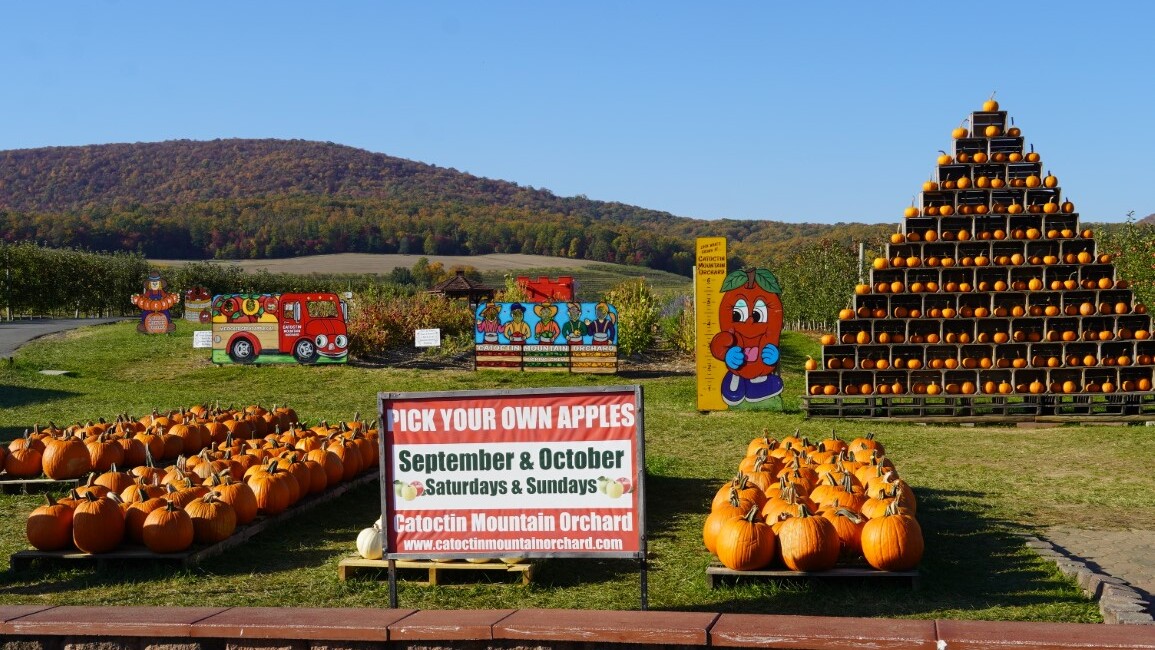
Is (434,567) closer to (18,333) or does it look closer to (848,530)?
(848,530)

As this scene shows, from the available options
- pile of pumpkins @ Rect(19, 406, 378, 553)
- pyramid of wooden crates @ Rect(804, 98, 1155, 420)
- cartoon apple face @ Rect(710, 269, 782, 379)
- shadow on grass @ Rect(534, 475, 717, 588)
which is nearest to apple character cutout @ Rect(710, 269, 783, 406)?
cartoon apple face @ Rect(710, 269, 782, 379)

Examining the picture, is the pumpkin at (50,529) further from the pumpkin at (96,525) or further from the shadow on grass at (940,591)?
the shadow on grass at (940,591)

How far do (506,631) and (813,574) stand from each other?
2.59 m

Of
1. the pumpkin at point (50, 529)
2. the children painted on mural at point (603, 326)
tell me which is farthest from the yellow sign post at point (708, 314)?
the pumpkin at point (50, 529)

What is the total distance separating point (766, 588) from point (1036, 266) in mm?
13069

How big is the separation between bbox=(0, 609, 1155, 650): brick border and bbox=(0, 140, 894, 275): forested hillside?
71.6m

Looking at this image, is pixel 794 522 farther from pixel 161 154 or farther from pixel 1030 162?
pixel 161 154

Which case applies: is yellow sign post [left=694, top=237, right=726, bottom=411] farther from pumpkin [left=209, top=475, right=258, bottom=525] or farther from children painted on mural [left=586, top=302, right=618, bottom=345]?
pumpkin [left=209, top=475, right=258, bottom=525]

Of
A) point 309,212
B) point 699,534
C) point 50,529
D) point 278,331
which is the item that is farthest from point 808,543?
point 309,212

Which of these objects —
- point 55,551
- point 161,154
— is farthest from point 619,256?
point 55,551

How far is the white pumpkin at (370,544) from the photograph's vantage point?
748cm

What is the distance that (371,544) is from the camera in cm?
Answer: 748

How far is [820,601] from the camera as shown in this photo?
6762 mm

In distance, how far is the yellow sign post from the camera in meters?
19.2
